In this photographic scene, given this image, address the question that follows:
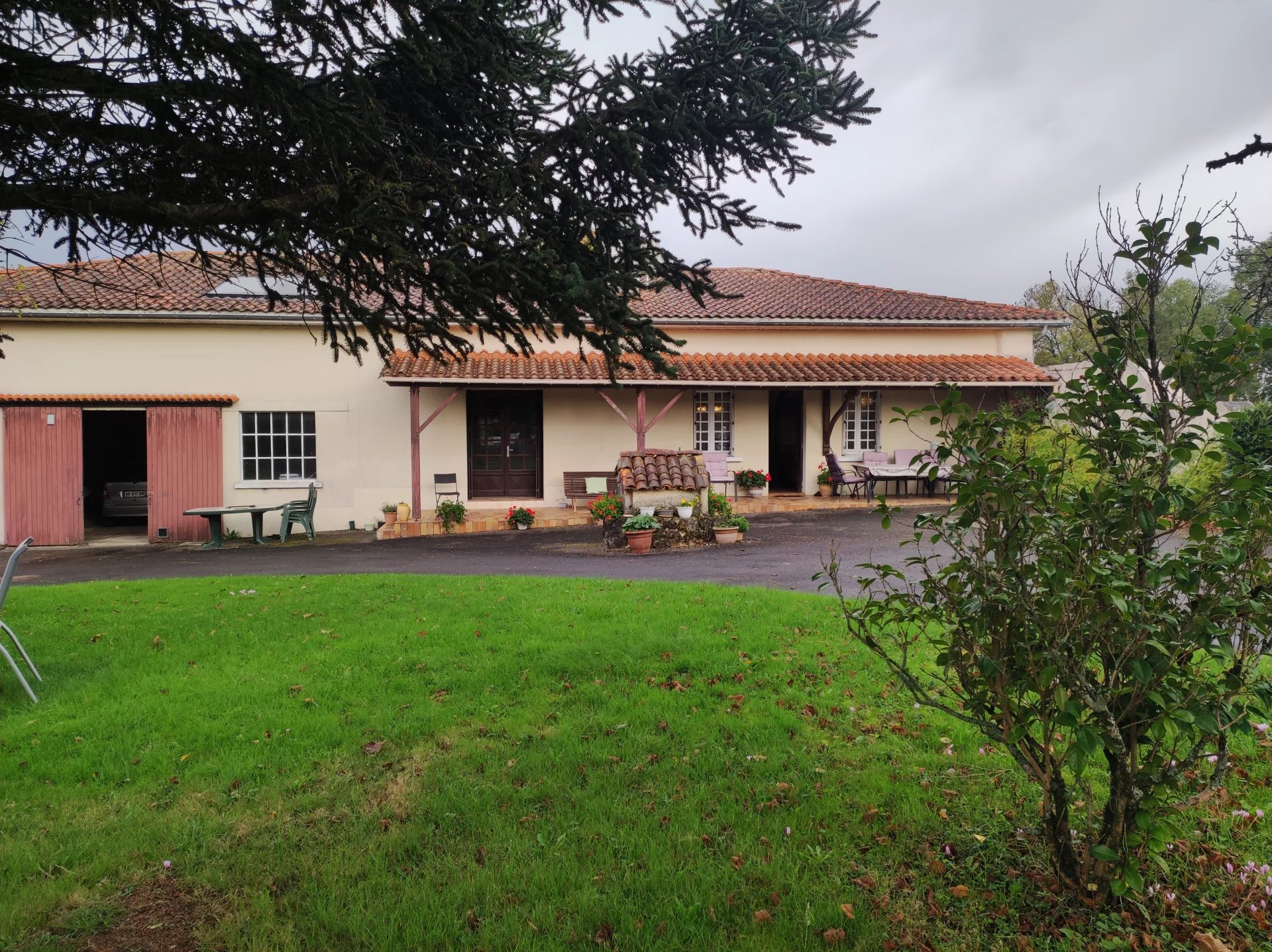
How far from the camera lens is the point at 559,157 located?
3.90m

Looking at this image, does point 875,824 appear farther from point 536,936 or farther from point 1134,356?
point 1134,356

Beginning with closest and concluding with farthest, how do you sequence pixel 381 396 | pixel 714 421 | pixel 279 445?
1. pixel 279 445
2. pixel 381 396
3. pixel 714 421

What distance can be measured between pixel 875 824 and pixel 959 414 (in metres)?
1.74

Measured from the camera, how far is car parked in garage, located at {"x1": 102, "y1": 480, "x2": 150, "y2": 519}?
16.1 meters

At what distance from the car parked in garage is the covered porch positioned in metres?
6.34

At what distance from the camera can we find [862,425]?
18.2m

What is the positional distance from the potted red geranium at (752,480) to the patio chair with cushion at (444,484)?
6.48 m

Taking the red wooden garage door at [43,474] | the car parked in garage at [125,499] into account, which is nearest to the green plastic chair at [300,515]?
the red wooden garage door at [43,474]

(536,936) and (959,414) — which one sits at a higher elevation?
(959,414)

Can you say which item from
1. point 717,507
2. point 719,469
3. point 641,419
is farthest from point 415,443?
point 719,469

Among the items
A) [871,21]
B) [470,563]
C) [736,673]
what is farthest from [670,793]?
[470,563]

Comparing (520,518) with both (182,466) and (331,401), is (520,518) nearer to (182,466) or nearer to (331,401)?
(331,401)

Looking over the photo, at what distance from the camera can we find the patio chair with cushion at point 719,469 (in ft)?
54.1

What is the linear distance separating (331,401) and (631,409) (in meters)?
6.68
